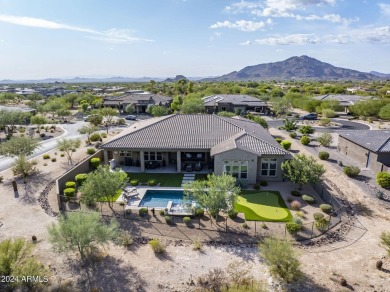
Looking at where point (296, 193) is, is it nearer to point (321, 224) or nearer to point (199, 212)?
point (321, 224)

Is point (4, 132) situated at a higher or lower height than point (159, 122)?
lower

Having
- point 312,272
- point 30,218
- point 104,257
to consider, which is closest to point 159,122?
point 30,218

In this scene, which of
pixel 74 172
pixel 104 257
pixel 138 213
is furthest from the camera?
pixel 74 172

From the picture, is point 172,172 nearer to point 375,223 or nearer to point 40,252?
point 40,252

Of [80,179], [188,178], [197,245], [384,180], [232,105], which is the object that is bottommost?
[197,245]

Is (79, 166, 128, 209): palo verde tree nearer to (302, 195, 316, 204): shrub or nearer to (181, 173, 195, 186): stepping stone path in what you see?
(181, 173, 195, 186): stepping stone path

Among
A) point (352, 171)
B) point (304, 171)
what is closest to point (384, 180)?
point (352, 171)
